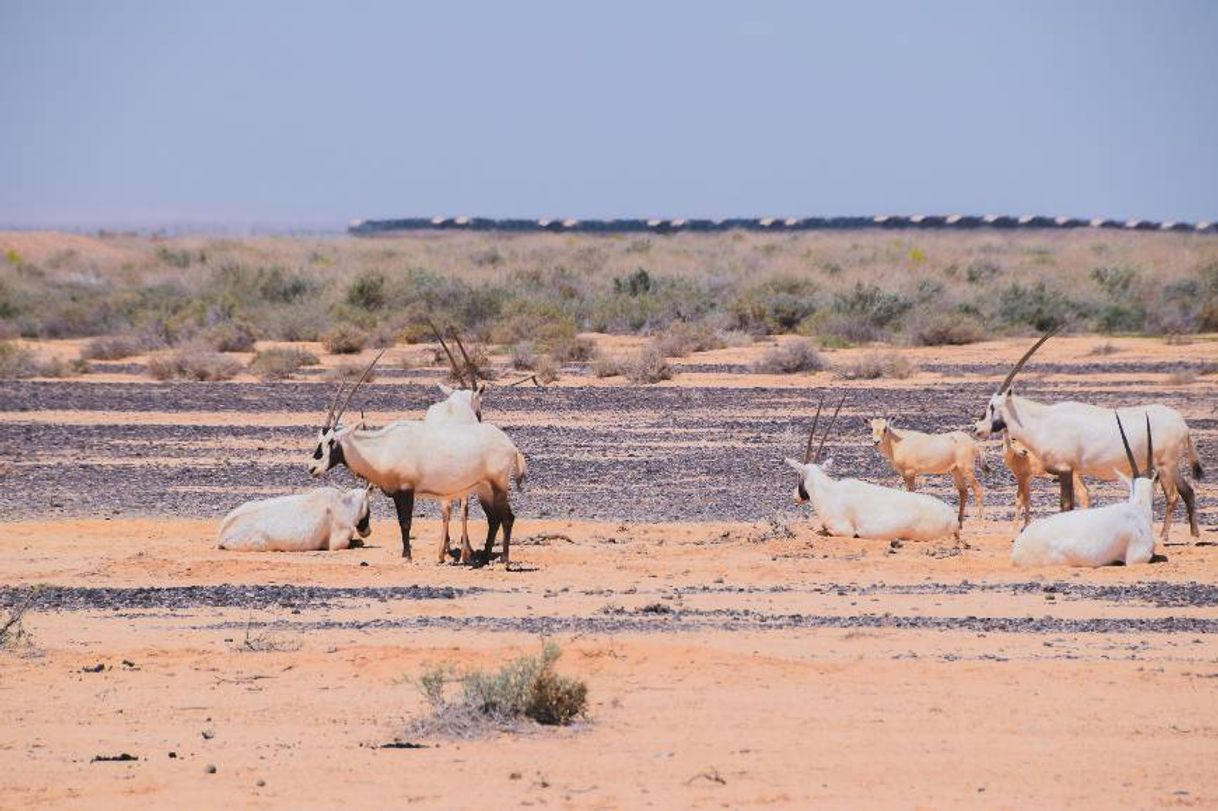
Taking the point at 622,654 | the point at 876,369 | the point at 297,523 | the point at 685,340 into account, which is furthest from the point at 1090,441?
the point at 685,340

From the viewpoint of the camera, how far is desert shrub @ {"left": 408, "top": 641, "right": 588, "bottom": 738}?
33.2 ft

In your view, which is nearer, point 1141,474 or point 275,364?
point 1141,474

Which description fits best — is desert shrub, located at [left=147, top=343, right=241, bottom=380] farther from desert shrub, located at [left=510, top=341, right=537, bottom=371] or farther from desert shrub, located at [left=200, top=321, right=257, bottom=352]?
desert shrub, located at [left=200, top=321, right=257, bottom=352]

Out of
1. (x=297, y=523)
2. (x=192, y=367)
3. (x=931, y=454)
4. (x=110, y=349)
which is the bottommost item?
(x=110, y=349)

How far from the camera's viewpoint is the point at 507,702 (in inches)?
403

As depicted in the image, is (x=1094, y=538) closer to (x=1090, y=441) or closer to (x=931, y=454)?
(x=1090, y=441)

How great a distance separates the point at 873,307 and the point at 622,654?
35576 mm

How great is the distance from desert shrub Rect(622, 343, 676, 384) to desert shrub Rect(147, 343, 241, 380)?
809 cm

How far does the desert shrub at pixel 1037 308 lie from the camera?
47.3 metres

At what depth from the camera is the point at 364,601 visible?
13.9 m

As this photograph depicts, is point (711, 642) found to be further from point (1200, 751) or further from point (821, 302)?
point (821, 302)

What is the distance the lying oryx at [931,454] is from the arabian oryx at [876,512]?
1540 mm

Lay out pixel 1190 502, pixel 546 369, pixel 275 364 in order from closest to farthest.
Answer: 1. pixel 1190 502
2. pixel 546 369
3. pixel 275 364

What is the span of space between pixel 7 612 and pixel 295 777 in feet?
16.5
